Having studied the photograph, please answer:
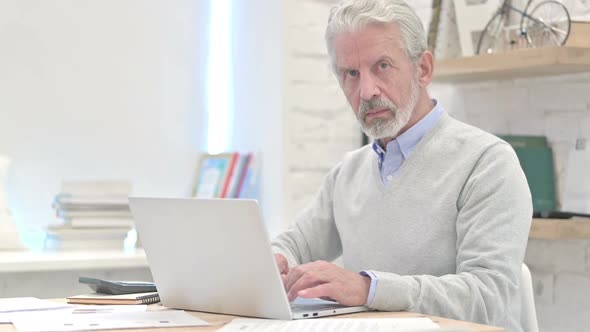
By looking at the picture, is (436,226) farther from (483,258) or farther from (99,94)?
(99,94)

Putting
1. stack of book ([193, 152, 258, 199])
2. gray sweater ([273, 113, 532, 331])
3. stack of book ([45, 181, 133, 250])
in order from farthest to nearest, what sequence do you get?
stack of book ([193, 152, 258, 199]) → stack of book ([45, 181, 133, 250]) → gray sweater ([273, 113, 532, 331])

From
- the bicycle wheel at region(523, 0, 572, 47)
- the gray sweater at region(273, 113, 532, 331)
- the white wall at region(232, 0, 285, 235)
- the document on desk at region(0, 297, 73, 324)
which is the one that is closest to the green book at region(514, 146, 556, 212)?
the bicycle wheel at region(523, 0, 572, 47)

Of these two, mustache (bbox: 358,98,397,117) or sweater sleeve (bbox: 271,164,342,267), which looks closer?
mustache (bbox: 358,98,397,117)

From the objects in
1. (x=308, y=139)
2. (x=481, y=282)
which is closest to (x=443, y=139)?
(x=481, y=282)

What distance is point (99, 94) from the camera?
3.47 m

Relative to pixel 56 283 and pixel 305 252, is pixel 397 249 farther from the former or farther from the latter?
pixel 56 283

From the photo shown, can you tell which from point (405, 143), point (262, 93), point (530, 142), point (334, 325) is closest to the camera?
point (334, 325)

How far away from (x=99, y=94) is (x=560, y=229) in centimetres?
175

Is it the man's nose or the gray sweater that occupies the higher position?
the man's nose

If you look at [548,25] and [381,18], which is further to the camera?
[548,25]

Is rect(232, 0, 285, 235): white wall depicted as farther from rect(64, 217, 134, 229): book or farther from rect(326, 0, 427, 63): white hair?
rect(326, 0, 427, 63): white hair

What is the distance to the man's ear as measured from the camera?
213 centimetres

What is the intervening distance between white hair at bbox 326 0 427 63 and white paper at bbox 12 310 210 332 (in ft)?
2.47

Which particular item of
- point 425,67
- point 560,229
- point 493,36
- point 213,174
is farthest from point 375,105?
point 213,174
